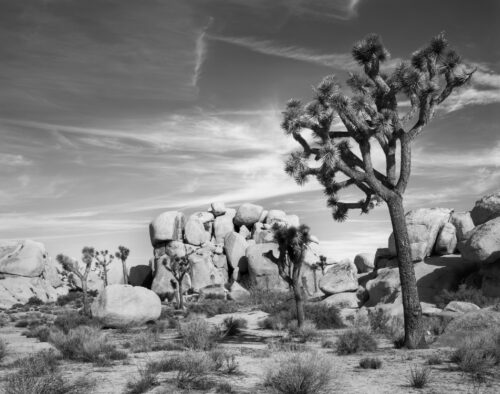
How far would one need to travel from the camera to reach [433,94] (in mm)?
12625

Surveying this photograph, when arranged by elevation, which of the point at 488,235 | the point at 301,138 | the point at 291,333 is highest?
the point at 301,138

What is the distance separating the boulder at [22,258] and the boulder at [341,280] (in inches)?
1166

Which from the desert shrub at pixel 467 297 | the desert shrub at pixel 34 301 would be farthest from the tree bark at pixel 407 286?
the desert shrub at pixel 34 301

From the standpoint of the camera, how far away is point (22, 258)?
43.8m

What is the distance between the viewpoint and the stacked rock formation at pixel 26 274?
135 ft

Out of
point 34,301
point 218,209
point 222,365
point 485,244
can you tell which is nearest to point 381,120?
point 222,365

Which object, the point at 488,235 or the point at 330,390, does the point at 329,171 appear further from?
the point at 488,235

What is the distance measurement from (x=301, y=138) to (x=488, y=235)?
12234 millimetres

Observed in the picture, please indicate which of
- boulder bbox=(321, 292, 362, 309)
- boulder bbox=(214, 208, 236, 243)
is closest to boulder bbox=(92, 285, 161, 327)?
boulder bbox=(321, 292, 362, 309)

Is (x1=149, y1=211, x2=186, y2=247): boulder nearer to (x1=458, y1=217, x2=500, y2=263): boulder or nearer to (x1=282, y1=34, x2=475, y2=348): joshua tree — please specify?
(x1=458, y1=217, x2=500, y2=263): boulder

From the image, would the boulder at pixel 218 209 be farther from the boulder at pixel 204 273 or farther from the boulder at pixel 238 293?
the boulder at pixel 238 293

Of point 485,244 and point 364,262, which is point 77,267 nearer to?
point 364,262

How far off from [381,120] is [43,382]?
33.5 ft

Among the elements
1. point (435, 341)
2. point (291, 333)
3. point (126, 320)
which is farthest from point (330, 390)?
point (126, 320)
